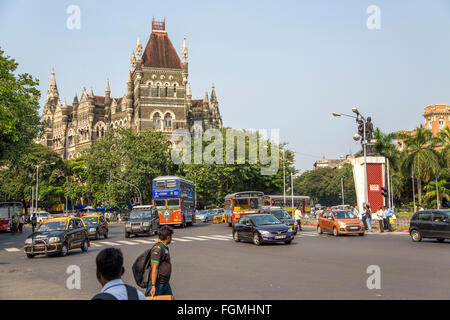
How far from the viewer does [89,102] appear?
105 m

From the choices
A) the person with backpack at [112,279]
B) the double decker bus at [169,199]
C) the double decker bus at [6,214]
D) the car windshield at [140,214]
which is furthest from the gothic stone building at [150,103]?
the person with backpack at [112,279]

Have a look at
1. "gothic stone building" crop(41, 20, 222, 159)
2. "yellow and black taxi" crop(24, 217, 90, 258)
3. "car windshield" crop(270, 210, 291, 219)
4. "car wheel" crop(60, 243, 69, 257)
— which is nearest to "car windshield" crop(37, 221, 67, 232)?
"yellow and black taxi" crop(24, 217, 90, 258)

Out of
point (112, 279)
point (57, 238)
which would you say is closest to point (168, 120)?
point (57, 238)

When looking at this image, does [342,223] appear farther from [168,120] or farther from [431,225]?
[168,120]

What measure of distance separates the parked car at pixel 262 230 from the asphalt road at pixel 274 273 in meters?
1.54

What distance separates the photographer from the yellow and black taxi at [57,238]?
1820cm

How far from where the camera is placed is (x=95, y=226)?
93.8ft

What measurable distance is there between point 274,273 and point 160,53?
80.0 meters

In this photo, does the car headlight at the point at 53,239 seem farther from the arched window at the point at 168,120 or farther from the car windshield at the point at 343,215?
the arched window at the point at 168,120

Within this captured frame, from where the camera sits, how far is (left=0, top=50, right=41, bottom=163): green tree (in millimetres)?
26453

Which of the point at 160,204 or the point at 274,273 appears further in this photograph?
the point at 160,204

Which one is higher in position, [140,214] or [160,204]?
[160,204]

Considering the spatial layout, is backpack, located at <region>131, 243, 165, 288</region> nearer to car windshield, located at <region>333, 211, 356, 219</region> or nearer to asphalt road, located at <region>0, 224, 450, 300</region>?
asphalt road, located at <region>0, 224, 450, 300</region>
